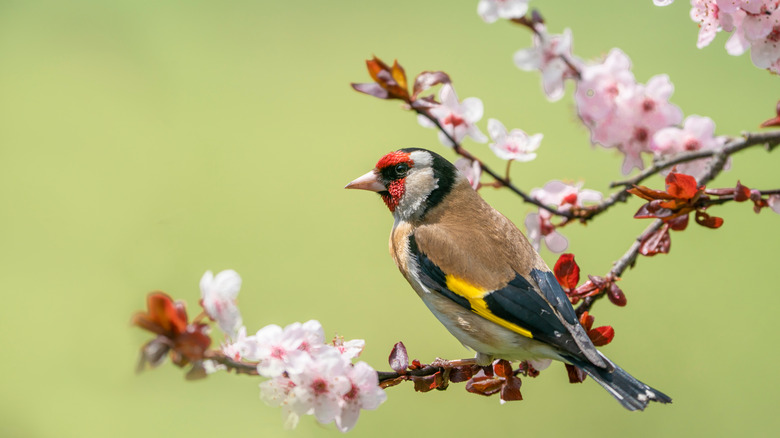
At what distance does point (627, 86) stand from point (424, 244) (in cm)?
41

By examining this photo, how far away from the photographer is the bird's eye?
1.23 m

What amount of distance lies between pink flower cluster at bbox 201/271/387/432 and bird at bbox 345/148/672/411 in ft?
0.86

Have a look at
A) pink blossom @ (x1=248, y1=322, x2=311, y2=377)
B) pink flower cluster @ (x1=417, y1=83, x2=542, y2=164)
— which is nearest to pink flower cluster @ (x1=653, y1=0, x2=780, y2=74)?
pink flower cluster @ (x1=417, y1=83, x2=542, y2=164)

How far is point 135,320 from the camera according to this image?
2.12 ft

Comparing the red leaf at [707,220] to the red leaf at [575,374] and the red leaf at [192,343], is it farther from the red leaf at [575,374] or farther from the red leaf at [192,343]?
the red leaf at [192,343]

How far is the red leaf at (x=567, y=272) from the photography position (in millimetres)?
997

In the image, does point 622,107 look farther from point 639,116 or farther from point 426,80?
point 426,80

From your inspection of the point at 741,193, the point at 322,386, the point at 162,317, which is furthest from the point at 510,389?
the point at 162,317

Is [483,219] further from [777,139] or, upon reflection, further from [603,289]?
[777,139]

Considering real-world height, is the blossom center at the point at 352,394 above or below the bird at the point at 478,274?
below

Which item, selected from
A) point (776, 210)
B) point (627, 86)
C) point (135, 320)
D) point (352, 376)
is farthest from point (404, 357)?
point (627, 86)

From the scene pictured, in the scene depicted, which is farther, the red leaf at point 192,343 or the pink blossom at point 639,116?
the pink blossom at point 639,116

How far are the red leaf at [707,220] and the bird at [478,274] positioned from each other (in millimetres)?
204

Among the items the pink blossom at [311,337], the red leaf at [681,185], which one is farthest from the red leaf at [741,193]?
the pink blossom at [311,337]
